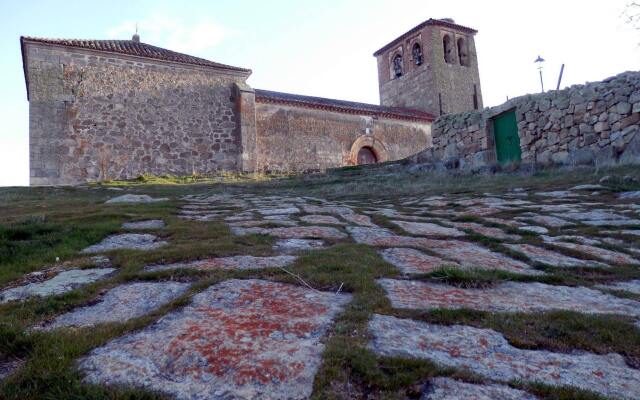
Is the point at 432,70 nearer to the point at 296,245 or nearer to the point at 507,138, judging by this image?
the point at 507,138

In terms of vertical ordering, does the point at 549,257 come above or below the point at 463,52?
below

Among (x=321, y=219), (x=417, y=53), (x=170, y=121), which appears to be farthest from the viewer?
(x=417, y=53)

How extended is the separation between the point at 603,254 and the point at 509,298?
1515 millimetres

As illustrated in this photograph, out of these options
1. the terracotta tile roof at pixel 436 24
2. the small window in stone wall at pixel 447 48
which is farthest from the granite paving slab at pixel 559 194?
the small window in stone wall at pixel 447 48

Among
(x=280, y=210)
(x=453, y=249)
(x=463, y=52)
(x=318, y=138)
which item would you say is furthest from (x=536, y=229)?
(x=463, y=52)

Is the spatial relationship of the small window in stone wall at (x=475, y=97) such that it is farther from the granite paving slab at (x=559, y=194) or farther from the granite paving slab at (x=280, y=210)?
the granite paving slab at (x=280, y=210)

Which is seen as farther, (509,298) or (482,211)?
(482,211)

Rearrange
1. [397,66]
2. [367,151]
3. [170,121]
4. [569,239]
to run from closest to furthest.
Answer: [569,239], [170,121], [367,151], [397,66]

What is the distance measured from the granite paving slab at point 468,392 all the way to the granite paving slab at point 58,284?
1850 mm

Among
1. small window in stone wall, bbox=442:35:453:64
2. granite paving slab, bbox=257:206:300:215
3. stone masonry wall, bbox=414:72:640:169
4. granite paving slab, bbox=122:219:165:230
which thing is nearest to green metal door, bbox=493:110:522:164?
stone masonry wall, bbox=414:72:640:169

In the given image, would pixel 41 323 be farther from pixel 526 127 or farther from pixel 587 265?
pixel 526 127

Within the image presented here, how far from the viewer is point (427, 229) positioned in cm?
436

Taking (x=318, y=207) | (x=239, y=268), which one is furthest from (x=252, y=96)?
(x=239, y=268)

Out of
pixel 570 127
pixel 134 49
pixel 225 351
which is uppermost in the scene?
pixel 134 49
